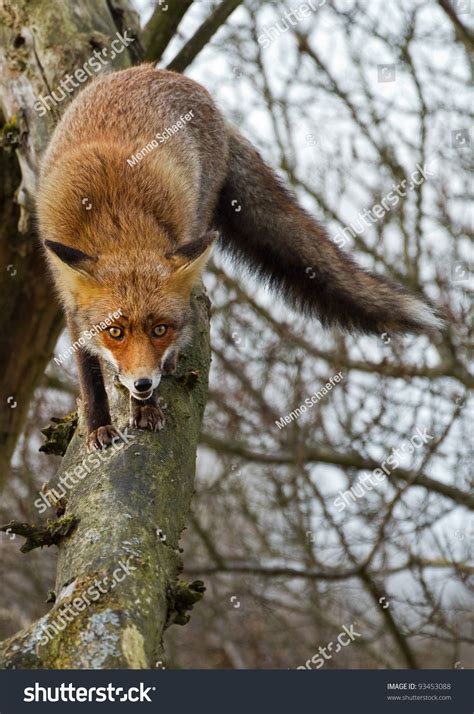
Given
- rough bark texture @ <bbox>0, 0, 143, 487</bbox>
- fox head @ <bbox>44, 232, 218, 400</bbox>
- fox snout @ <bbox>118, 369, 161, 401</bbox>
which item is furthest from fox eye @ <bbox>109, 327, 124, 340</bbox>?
rough bark texture @ <bbox>0, 0, 143, 487</bbox>

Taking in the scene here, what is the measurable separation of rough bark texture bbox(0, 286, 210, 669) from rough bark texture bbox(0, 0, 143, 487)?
3493 millimetres

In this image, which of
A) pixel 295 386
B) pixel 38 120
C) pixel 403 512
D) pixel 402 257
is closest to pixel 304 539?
pixel 403 512

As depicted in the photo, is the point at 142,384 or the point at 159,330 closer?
the point at 142,384

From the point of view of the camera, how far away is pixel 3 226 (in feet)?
29.0

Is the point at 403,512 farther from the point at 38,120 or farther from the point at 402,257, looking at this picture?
the point at 38,120

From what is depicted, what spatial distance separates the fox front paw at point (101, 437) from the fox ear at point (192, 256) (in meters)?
1.22

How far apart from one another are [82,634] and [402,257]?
10144mm

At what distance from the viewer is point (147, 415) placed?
5.28 m

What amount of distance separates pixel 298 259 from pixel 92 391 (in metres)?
2.57

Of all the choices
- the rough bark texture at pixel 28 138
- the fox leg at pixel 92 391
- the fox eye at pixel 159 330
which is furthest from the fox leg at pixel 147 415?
the rough bark texture at pixel 28 138

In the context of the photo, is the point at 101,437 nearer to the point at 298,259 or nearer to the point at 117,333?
the point at 117,333

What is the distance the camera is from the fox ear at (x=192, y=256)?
583cm

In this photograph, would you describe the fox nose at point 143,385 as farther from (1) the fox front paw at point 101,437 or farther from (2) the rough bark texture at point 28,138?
(2) the rough bark texture at point 28,138

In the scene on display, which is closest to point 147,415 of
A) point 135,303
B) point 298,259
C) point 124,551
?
point 135,303
